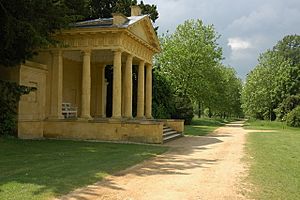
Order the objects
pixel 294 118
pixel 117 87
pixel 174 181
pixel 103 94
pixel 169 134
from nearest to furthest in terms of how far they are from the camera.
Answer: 1. pixel 174 181
2. pixel 117 87
3. pixel 169 134
4. pixel 103 94
5. pixel 294 118

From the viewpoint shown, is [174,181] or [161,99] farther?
[161,99]

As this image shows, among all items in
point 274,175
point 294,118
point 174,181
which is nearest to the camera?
point 174,181

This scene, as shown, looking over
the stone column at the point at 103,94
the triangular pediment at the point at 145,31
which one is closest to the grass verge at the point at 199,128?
the stone column at the point at 103,94

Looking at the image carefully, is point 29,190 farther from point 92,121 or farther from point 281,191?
→ point 92,121

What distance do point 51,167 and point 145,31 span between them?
1657cm

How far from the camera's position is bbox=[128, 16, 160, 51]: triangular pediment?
23891 millimetres

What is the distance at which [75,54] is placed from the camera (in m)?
26.8

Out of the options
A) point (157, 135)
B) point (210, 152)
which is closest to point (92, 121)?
point (157, 135)

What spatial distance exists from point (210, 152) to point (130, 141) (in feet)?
17.6

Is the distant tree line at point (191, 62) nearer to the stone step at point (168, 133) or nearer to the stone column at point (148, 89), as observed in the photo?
the stone column at point (148, 89)

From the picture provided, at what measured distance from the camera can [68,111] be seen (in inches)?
1016

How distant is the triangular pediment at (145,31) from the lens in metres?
23.9

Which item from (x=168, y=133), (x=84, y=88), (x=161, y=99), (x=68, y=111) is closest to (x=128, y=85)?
(x=84, y=88)

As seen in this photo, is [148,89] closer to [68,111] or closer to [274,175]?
[68,111]
